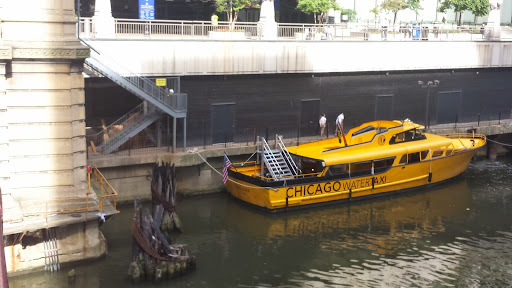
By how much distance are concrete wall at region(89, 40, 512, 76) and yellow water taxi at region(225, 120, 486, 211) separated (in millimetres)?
4330

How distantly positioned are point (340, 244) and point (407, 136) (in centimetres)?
909

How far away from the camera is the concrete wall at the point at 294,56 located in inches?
1173

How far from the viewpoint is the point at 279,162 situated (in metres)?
29.9

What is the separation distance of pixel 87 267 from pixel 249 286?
5292mm

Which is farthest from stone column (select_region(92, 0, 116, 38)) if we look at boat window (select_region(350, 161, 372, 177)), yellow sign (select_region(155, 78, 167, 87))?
boat window (select_region(350, 161, 372, 177))

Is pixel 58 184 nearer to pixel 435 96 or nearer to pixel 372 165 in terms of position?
pixel 372 165

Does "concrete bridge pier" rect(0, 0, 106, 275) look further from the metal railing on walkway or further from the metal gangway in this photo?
the metal gangway

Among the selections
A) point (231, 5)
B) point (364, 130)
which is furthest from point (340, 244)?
point (231, 5)

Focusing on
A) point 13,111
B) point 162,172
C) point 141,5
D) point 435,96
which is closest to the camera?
point 13,111

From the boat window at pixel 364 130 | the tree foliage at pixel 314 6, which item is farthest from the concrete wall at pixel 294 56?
the tree foliage at pixel 314 6

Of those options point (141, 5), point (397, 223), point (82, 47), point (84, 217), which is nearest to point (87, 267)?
point (84, 217)

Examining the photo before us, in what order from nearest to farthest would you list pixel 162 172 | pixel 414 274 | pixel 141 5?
pixel 414 274 → pixel 162 172 → pixel 141 5

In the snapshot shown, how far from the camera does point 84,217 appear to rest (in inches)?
844

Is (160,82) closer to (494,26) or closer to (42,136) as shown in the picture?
(42,136)
